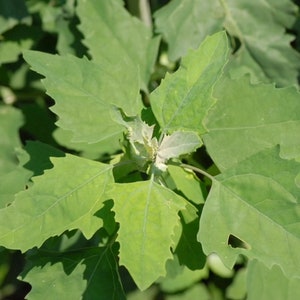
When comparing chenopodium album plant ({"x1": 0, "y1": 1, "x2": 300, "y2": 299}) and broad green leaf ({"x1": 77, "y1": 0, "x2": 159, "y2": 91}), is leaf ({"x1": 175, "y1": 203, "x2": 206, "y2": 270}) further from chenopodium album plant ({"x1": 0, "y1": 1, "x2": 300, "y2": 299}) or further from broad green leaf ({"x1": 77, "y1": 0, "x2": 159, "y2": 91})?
broad green leaf ({"x1": 77, "y1": 0, "x2": 159, "y2": 91})

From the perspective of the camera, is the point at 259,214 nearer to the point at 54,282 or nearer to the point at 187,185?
the point at 187,185

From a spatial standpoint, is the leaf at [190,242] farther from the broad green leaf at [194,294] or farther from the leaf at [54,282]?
the broad green leaf at [194,294]

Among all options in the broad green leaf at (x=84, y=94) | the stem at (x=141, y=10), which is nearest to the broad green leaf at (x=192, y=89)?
the broad green leaf at (x=84, y=94)

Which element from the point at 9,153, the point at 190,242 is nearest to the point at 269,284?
the point at 190,242

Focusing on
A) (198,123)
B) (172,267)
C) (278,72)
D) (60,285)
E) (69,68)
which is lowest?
(172,267)

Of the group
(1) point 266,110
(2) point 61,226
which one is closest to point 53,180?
(2) point 61,226

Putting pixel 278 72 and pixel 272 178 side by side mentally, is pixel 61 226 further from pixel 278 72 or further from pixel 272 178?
pixel 278 72
